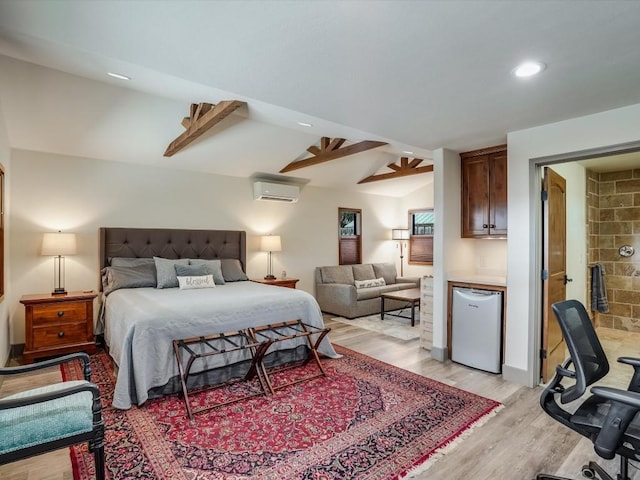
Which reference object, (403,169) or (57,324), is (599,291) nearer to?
(403,169)

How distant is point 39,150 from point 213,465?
4095 millimetres

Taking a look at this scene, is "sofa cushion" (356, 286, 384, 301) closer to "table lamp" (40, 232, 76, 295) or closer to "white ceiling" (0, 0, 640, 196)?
"white ceiling" (0, 0, 640, 196)

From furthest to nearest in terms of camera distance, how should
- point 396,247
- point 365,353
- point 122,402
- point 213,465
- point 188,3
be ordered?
point 396,247
point 365,353
point 122,402
point 213,465
point 188,3

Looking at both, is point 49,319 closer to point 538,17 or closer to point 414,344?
point 414,344

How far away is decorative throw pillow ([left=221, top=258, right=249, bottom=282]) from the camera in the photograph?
194 inches

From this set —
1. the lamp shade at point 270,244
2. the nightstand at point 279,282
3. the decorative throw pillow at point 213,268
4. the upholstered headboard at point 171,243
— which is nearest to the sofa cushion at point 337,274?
the nightstand at point 279,282

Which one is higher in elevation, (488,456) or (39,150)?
(39,150)

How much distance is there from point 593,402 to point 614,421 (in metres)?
0.39

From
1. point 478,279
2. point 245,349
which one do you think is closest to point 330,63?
point 245,349

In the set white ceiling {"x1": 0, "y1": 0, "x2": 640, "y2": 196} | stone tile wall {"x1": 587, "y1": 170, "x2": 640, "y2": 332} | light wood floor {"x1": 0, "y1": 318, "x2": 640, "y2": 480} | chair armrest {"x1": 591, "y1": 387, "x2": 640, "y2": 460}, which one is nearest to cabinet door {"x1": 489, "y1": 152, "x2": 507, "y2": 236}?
A: white ceiling {"x1": 0, "y1": 0, "x2": 640, "y2": 196}

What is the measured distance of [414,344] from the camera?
4.34m

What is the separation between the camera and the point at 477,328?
351 cm

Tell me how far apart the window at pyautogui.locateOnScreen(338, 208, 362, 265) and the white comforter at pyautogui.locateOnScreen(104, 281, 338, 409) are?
316cm

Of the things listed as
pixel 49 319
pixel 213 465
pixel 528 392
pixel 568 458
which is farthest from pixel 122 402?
pixel 528 392
